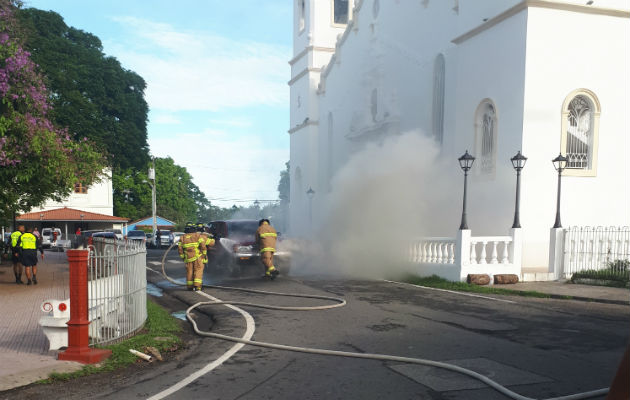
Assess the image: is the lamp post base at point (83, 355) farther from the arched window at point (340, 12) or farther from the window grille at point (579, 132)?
the arched window at point (340, 12)

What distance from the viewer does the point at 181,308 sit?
31.8ft

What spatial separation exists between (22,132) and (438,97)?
16285 mm

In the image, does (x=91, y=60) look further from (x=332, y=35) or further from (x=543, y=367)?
(x=543, y=367)

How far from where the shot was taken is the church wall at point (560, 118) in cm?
1493

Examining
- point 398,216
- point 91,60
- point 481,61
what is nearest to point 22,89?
point 398,216

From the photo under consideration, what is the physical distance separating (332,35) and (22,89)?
27962 mm

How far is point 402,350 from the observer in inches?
236

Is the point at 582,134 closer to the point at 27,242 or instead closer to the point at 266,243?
the point at 266,243

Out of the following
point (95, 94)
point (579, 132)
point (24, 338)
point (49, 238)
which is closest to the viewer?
point (24, 338)

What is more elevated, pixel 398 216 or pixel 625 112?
pixel 625 112

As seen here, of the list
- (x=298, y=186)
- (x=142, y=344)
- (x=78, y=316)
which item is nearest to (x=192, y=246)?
(x=142, y=344)

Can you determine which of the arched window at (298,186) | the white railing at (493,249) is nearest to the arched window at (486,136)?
the white railing at (493,249)

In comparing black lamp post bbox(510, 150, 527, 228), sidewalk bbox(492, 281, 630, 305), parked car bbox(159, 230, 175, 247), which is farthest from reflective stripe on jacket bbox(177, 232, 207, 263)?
parked car bbox(159, 230, 175, 247)

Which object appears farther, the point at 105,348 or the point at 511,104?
the point at 511,104
